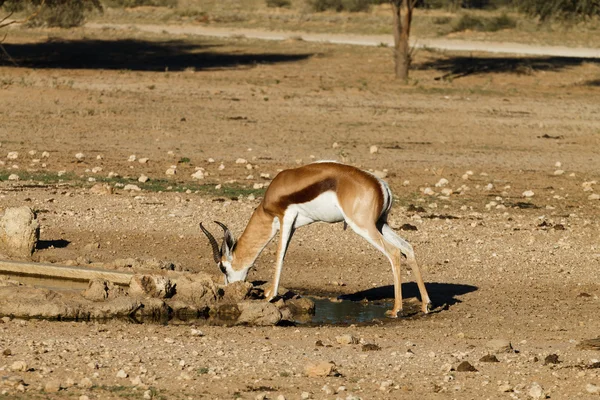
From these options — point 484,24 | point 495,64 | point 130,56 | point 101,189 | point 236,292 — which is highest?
point 236,292

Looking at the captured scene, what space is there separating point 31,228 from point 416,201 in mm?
5957

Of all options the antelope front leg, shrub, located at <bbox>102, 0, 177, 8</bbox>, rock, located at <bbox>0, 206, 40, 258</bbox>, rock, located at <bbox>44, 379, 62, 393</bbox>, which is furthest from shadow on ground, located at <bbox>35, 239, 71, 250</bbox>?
shrub, located at <bbox>102, 0, 177, 8</bbox>

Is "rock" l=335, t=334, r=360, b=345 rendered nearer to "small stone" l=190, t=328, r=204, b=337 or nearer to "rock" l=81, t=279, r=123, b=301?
"small stone" l=190, t=328, r=204, b=337

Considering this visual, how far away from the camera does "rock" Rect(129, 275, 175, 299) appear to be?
10.9 m

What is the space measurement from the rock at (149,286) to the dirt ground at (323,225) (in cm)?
93

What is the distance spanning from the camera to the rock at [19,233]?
41.2 ft

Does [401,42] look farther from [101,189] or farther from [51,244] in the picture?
[51,244]

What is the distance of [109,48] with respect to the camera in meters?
40.3

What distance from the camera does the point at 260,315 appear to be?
34.2 feet

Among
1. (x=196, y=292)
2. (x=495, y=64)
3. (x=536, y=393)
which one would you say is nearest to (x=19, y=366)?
(x=196, y=292)

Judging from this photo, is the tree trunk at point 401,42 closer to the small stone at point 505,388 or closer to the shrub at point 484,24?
the shrub at point 484,24

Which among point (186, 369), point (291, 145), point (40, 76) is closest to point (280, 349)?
point (186, 369)

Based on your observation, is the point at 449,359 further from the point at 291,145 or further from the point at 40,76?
the point at 40,76

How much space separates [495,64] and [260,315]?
26.9m
